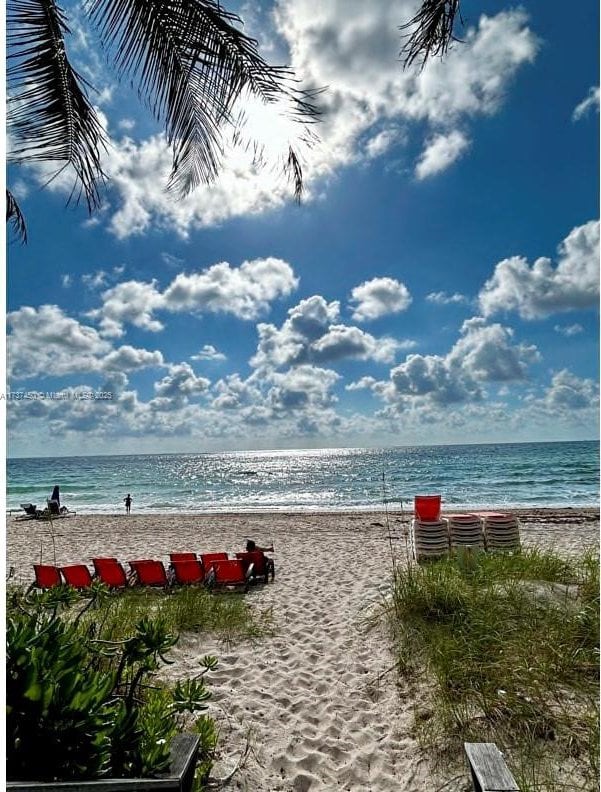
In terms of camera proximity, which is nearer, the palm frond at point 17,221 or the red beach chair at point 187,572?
the palm frond at point 17,221

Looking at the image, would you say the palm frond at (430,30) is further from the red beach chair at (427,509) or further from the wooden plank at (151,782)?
the red beach chair at (427,509)

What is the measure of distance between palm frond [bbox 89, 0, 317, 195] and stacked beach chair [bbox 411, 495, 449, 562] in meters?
6.18

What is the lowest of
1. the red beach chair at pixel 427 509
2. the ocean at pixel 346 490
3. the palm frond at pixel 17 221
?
the ocean at pixel 346 490

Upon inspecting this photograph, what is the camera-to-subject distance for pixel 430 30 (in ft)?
7.38

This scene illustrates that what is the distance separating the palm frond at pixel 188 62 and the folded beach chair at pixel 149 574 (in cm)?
621

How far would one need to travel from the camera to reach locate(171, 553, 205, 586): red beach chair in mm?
6832

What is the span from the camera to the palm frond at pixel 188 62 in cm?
224

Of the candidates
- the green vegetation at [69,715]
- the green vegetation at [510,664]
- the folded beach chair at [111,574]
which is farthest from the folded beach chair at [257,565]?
the green vegetation at [69,715]

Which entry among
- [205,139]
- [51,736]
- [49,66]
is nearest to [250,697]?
[51,736]

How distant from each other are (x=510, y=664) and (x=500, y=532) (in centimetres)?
458

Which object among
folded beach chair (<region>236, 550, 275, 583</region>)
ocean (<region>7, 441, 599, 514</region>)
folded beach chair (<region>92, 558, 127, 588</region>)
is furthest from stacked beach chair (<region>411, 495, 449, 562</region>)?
ocean (<region>7, 441, 599, 514</region>)

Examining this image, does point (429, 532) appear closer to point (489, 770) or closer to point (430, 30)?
point (489, 770)

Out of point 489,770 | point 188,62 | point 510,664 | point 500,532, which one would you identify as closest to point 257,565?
point 500,532

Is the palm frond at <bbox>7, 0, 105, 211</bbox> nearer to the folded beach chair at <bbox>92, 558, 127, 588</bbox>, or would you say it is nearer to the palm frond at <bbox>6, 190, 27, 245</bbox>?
the palm frond at <bbox>6, 190, 27, 245</bbox>
